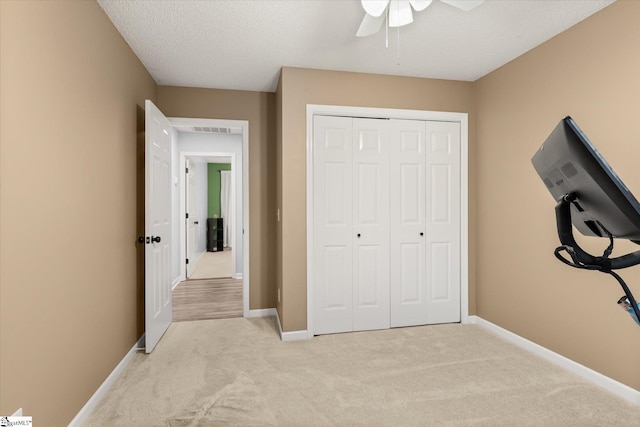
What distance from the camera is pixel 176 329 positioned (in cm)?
331

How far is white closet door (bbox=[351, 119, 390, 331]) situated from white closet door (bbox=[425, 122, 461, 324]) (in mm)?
474

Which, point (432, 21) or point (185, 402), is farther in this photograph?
point (432, 21)

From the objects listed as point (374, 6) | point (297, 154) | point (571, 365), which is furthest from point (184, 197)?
point (571, 365)

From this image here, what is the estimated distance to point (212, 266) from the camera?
6645mm

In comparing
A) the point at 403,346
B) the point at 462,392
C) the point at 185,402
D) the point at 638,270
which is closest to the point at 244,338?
the point at 185,402

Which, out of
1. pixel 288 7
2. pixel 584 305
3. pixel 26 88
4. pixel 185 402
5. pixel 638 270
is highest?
pixel 288 7

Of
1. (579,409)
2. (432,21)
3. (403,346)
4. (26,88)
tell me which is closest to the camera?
(26,88)

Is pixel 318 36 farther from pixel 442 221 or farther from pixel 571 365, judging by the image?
pixel 571 365

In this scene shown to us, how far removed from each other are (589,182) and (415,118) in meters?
2.73

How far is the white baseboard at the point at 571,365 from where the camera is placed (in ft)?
6.86

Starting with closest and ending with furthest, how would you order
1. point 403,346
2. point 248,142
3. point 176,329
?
point 403,346
point 176,329
point 248,142

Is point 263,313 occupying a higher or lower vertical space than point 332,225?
lower

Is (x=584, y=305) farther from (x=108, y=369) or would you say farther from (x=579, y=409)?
(x=108, y=369)

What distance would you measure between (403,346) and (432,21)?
2.59 metres
